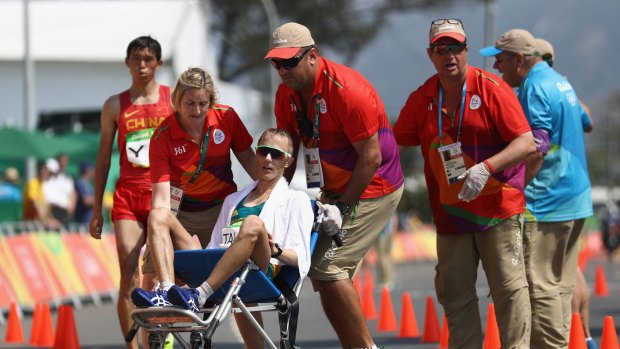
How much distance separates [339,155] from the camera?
26.1 feet

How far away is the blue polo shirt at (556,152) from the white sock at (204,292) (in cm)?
267

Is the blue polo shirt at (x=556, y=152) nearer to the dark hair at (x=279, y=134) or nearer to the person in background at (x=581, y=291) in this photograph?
the person in background at (x=581, y=291)

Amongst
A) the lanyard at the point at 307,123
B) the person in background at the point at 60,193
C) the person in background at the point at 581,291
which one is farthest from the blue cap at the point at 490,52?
the person in background at the point at 60,193

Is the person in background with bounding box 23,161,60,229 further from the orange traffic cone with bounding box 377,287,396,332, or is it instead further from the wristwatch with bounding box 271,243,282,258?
the wristwatch with bounding box 271,243,282,258

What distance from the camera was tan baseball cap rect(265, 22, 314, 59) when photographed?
7617mm

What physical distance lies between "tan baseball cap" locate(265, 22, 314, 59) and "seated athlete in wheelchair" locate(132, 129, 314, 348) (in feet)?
1.49

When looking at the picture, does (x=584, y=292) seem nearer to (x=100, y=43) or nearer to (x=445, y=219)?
(x=445, y=219)

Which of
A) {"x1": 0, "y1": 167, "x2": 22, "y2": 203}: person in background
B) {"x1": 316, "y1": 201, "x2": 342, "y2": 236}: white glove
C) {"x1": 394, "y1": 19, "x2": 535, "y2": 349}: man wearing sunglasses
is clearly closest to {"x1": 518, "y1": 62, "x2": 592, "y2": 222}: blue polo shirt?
{"x1": 394, "y1": 19, "x2": 535, "y2": 349}: man wearing sunglasses

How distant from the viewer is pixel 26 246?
52.2 ft

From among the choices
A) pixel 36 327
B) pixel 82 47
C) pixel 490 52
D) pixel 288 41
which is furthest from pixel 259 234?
pixel 82 47

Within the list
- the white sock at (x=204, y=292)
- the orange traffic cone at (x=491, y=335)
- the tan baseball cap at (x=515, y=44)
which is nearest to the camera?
the white sock at (x=204, y=292)

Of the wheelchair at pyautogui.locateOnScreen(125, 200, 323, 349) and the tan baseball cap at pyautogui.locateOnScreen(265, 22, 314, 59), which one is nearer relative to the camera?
the wheelchair at pyautogui.locateOnScreen(125, 200, 323, 349)

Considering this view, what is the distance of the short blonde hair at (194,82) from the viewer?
8.04m

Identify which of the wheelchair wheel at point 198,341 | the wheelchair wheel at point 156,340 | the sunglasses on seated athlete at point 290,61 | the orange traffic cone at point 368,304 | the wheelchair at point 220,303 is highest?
the sunglasses on seated athlete at point 290,61
